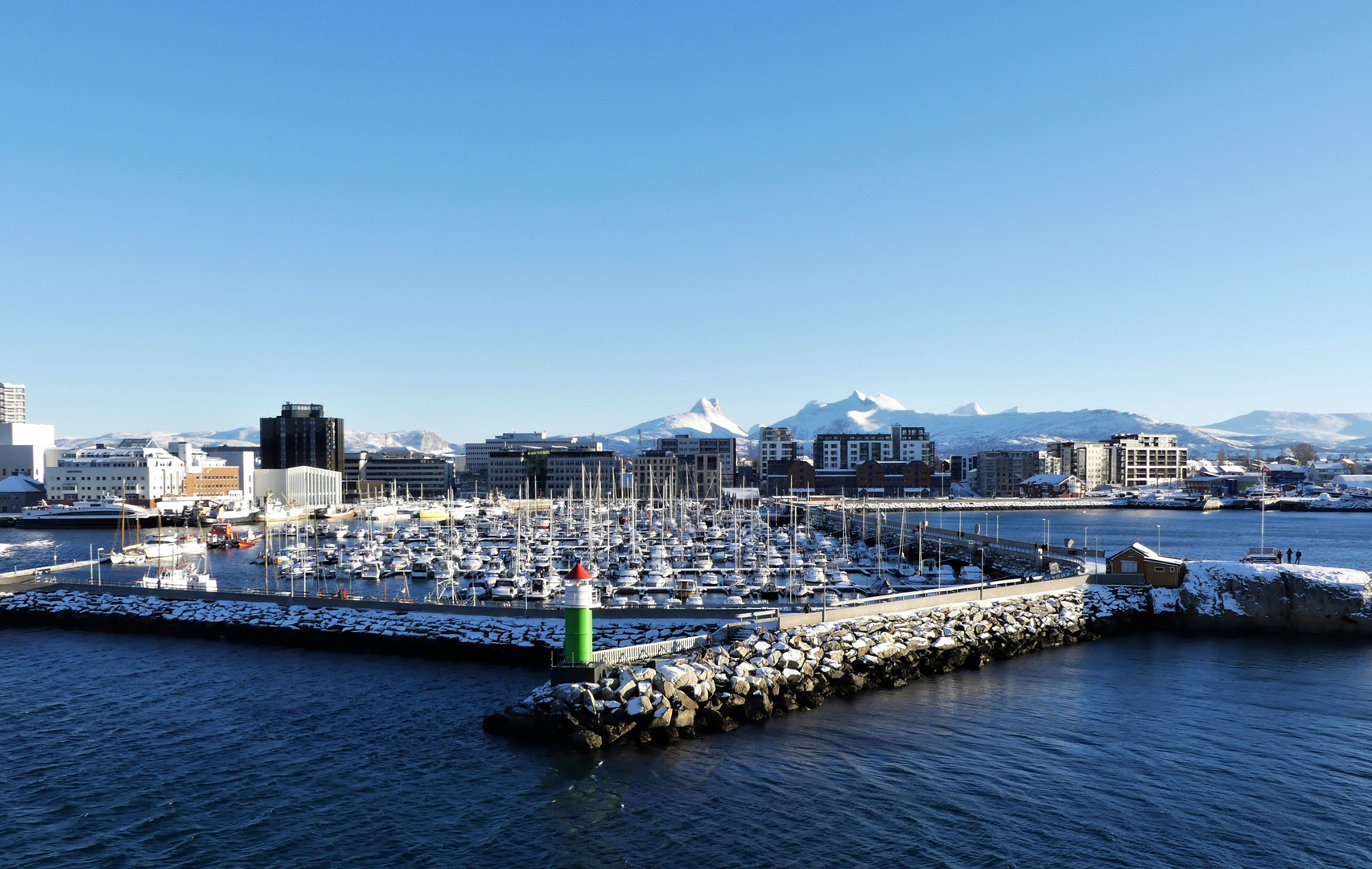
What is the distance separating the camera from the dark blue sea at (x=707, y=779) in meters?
15.5

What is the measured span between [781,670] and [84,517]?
354 feet

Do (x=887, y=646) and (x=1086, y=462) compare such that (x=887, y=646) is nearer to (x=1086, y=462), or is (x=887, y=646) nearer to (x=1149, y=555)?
(x=1149, y=555)

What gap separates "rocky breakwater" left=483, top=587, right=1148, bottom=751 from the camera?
68.6ft

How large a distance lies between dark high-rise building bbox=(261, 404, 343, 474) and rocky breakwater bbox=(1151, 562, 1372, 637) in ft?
558

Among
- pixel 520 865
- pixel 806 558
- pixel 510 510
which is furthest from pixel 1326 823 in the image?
pixel 510 510

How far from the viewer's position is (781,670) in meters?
24.4

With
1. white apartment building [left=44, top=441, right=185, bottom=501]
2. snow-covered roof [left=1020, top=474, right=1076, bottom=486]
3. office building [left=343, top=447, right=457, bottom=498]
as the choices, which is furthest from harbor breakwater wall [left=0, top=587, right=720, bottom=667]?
snow-covered roof [left=1020, top=474, right=1076, bottom=486]

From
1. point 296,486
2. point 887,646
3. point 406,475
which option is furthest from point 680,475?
point 887,646

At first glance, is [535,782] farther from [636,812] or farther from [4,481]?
[4,481]

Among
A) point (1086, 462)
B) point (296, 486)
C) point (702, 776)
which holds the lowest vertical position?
point (702, 776)

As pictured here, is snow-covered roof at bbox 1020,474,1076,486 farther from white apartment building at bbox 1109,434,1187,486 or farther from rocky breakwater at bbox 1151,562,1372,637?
rocky breakwater at bbox 1151,562,1372,637

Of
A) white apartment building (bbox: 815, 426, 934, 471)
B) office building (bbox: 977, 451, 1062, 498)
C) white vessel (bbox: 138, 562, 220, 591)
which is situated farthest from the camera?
white apartment building (bbox: 815, 426, 934, 471)

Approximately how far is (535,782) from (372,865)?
159 inches

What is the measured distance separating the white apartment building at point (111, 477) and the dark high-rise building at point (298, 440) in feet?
161
